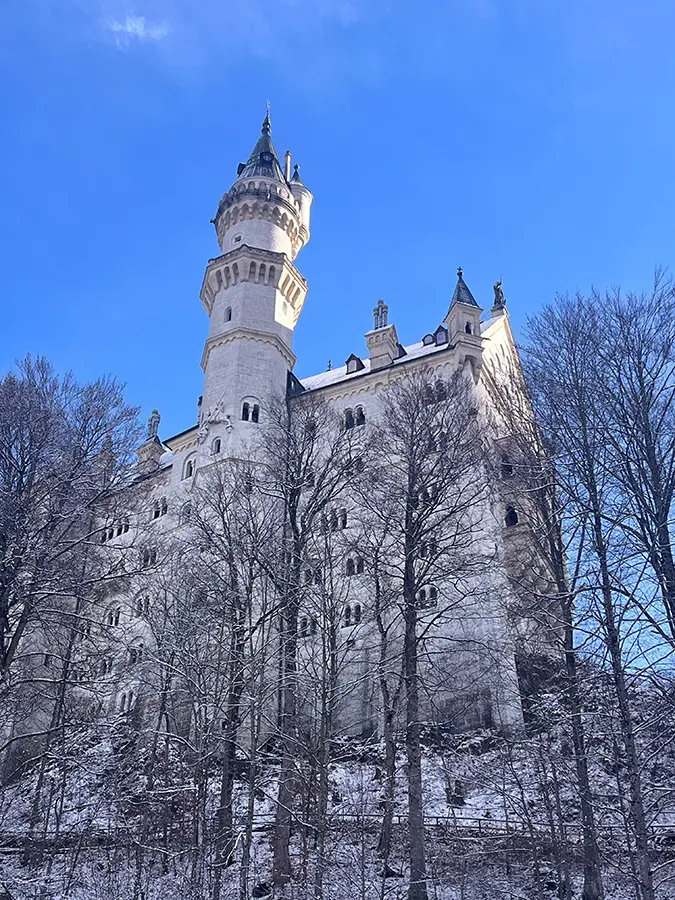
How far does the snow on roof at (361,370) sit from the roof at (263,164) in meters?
13.0

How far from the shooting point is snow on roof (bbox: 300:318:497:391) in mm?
44031

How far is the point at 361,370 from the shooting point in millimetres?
46219

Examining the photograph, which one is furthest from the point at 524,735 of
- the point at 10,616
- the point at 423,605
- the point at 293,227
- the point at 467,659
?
the point at 293,227

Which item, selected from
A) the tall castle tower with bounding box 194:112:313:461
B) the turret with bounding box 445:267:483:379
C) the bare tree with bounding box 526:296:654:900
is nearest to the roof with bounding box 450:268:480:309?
the turret with bounding box 445:267:483:379

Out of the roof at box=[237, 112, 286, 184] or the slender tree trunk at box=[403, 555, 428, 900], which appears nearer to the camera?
the slender tree trunk at box=[403, 555, 428, 900]

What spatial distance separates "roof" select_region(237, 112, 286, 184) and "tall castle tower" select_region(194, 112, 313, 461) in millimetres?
96

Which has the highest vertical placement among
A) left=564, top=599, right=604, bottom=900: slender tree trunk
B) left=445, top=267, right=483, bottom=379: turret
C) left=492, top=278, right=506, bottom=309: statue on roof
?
left=492, top=278, right=506, bottom=309: statue on roof

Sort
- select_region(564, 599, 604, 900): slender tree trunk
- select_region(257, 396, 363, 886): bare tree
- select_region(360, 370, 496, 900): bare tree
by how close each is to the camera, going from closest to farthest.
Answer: select_region(564, 599, 604, 900): slender tree trunk, select_region(257, 396, 363, 886): bare tree, select_region(360, 370, 496, 900): bare tree

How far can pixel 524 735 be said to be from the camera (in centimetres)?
2305

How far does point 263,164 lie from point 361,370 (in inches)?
661

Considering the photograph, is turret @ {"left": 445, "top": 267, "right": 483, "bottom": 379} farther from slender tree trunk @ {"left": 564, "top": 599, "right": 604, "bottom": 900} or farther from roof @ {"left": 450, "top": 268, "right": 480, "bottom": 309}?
slender tree trunk @ {"left": 564, "top": 599, "right": 604, "bottom": 900}

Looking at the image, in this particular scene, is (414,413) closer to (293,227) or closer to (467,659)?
(467,659)

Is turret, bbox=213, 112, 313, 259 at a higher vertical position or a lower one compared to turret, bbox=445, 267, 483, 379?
higher

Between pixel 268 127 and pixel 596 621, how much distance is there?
52621 millimetres
